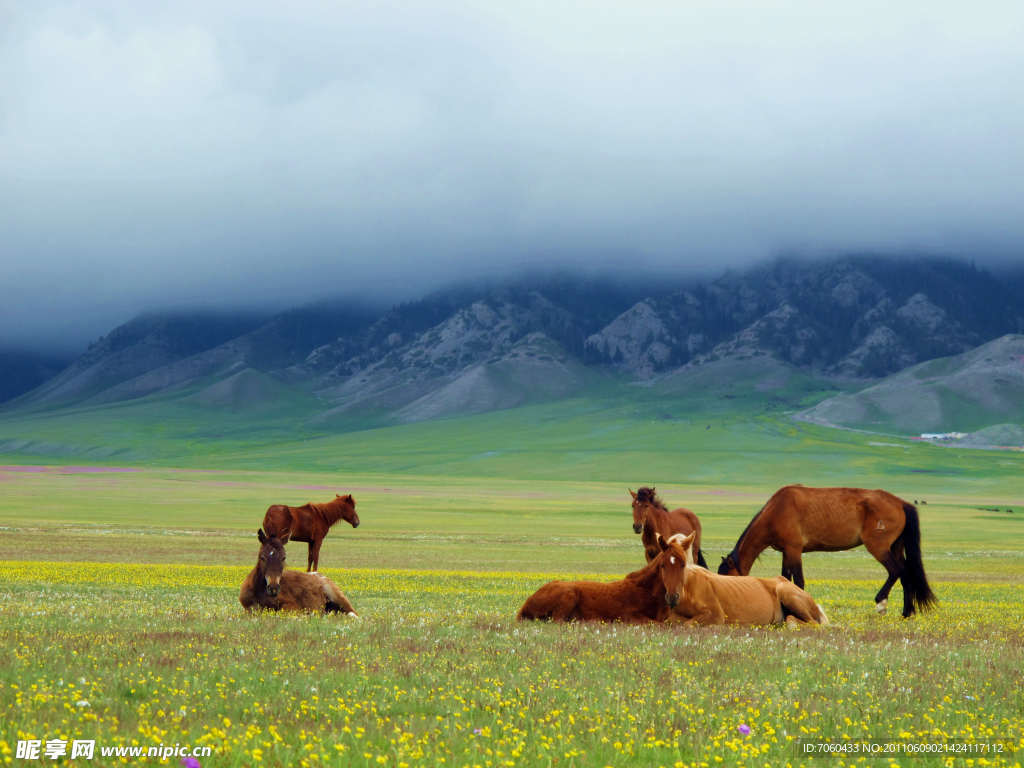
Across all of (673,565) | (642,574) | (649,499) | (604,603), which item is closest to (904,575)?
(649,499)

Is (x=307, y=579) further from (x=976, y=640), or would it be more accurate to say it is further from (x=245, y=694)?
(x=976, y=640)

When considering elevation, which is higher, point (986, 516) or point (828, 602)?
point (828, 602)

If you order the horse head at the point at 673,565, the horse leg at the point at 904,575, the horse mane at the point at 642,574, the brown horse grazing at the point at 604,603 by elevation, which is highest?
the horse head at the point at 673,565

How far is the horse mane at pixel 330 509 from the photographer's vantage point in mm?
29734

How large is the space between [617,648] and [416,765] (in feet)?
20.6

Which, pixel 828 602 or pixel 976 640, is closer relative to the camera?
pixel 976 640

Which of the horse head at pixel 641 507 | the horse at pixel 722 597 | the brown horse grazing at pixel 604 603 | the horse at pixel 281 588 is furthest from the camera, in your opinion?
the horse head at pixel 641 507

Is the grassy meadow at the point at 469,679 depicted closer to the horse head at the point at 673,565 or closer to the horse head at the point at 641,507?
the horse head at the point at 673,565

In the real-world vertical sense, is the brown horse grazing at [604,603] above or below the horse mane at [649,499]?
below

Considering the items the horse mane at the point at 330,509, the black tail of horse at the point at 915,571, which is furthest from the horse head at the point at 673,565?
the horse mane at the point at 330,509

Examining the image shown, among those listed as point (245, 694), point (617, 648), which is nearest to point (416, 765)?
point (245, 694)

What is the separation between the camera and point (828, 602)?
23.7 m

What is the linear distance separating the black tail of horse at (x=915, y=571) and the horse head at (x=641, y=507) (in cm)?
631

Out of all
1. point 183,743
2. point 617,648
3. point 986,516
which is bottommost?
point 986,516
